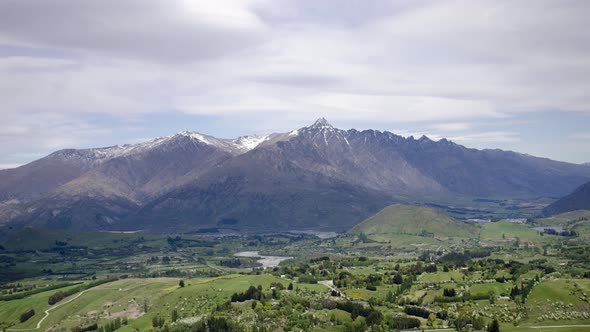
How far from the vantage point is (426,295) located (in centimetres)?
15762

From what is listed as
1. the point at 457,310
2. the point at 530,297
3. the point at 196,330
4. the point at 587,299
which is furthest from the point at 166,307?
the point at 587,299

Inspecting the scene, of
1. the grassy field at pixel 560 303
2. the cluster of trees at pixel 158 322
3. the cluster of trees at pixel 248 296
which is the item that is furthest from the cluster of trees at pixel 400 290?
the cluster of trees at pixel 158 322

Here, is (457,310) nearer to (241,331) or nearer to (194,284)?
(241,331)

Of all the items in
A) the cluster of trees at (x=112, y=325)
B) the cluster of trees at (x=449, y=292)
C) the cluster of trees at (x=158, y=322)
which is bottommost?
the cluster of trees at (x=112, y=325)

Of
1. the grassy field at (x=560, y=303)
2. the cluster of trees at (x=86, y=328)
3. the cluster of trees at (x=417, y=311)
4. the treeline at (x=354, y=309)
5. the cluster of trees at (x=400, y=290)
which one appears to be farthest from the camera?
the cluster of trees at (x=86, y=328)

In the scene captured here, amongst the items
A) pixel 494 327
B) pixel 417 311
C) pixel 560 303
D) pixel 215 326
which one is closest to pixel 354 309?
pixel 417 311

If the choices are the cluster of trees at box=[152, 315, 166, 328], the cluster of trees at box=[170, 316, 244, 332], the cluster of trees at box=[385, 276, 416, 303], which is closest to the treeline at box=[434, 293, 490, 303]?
the cluster of trees at box=[385, 276, 416, 303]

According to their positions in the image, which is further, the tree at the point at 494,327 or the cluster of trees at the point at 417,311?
the cluster of trees at the point at 417,311

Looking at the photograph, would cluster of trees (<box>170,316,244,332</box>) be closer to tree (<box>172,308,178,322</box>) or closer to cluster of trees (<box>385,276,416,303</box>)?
tree (<box>172,308,178,322</box>)

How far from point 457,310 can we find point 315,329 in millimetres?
36712

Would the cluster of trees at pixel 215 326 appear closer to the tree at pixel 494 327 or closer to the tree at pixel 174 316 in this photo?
the tree at pixel 174 316

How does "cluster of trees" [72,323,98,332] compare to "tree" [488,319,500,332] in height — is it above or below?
below

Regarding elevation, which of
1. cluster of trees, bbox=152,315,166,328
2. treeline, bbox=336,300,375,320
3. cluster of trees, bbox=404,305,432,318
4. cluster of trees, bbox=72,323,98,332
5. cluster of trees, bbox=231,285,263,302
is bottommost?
cluster of trees, bbox=72,323,98,332

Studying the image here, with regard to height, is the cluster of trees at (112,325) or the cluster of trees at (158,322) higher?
the cluster of trees at (158,322)
